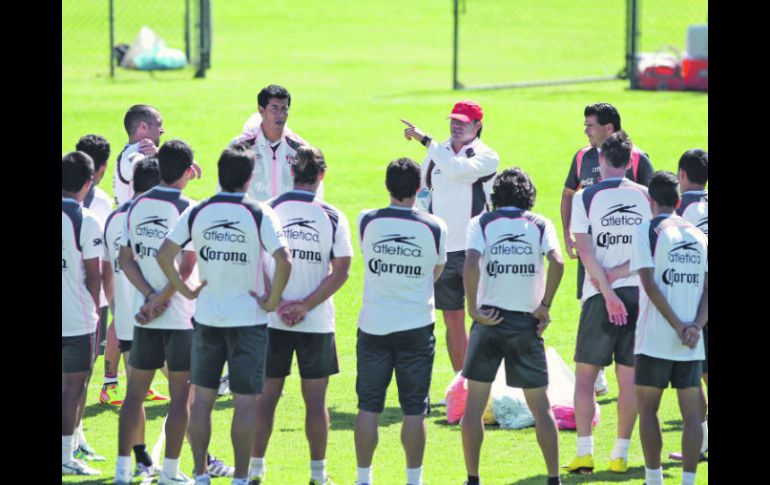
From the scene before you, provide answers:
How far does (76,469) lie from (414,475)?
2.14m

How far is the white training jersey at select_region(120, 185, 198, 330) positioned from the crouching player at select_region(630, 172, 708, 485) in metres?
2.70

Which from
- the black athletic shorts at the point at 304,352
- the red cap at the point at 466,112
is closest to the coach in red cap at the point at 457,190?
the red cap at the point at 466,112

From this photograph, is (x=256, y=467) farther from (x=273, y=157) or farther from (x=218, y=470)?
(x=273, y=157)

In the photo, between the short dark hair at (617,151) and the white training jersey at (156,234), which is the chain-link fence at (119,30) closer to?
the white training jersey at (156,234)

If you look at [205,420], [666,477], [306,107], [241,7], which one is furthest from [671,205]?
[241,7]

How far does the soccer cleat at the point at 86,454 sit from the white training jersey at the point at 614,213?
3.48m

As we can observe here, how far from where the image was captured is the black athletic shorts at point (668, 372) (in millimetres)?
7395

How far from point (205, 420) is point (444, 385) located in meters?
3.44

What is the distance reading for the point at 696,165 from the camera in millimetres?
7914

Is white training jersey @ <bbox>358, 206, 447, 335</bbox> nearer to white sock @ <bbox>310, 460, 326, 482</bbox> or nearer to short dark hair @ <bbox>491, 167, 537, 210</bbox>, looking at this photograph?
short dark hair @ <bbox>491, 167, 537, 210</bbox>

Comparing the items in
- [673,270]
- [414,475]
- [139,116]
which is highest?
[139,116]

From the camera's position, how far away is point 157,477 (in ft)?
26.1

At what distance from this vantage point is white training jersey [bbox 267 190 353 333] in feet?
24.9

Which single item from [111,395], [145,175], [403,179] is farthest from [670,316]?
[111,395]
